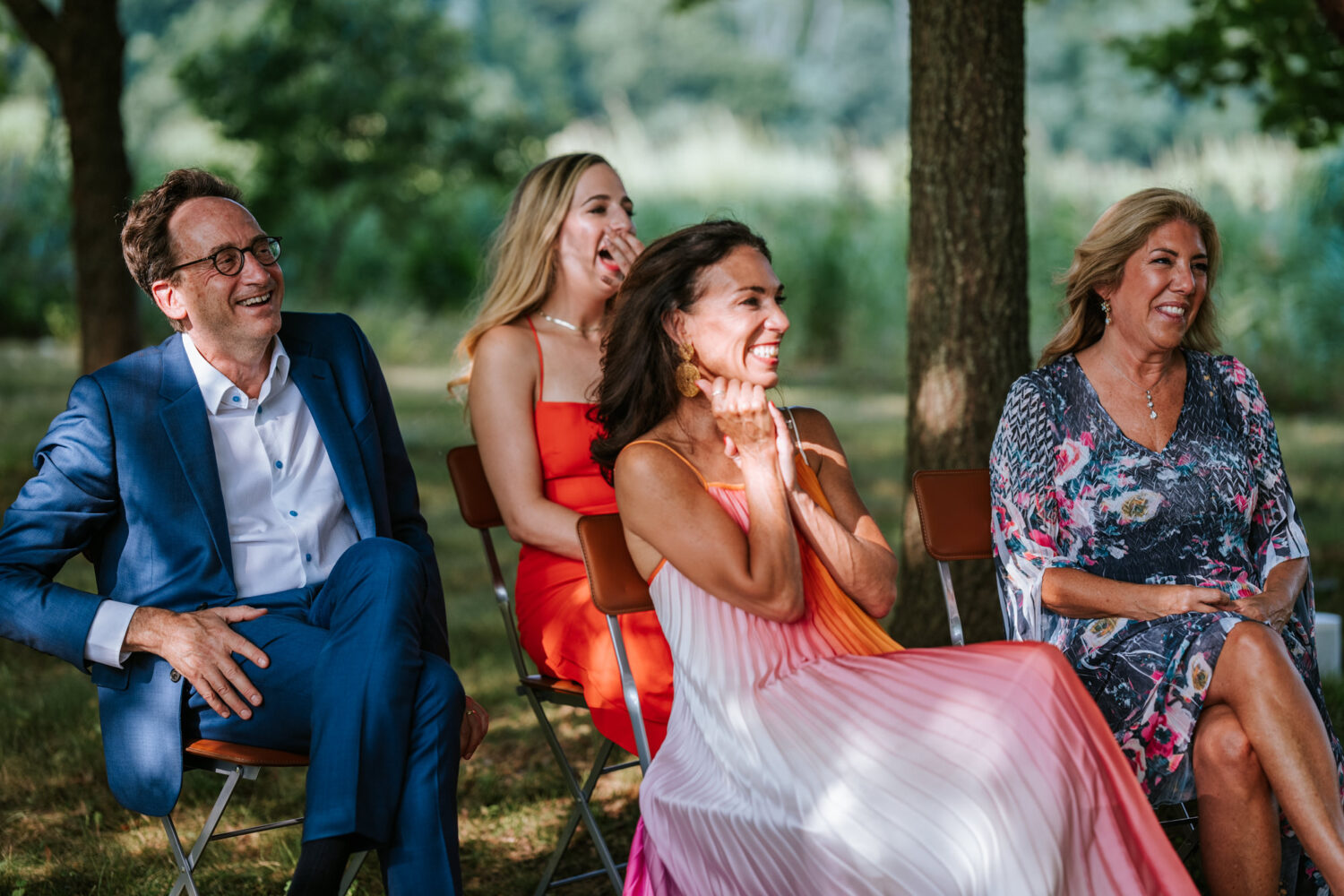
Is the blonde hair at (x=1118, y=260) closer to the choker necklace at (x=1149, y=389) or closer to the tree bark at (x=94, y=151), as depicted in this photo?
the choker necklace at (x=1149, y=389)

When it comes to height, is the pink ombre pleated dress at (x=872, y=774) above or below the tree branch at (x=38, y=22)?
below

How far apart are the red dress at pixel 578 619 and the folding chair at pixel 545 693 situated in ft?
0.17

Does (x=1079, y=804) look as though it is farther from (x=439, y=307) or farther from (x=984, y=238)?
(x=439, y=307)

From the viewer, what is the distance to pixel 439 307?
1853cm

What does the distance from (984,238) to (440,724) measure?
2745 mm

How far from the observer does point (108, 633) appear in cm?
283

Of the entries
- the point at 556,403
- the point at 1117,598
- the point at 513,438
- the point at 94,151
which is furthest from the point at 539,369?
the point at 94,151

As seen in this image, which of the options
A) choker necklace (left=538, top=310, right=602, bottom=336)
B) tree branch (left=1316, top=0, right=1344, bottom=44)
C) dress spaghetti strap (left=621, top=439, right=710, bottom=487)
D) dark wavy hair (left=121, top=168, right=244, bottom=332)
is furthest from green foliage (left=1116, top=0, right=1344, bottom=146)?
dark wavy hair (left=121, top=168, right=244, bottom=332)

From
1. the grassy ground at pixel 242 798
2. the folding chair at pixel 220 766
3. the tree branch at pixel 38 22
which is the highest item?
the tree branch at pixel 38 22

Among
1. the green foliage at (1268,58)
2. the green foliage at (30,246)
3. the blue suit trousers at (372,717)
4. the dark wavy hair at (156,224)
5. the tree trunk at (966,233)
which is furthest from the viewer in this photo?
the green foliage at (30,246)

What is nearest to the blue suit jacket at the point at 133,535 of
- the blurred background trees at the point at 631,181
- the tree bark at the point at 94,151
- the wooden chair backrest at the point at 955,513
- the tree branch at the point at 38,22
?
the wooden chair backrest at the point at 955,513

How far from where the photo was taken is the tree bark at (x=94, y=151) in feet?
25.3

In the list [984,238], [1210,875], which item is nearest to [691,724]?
[1210,875]

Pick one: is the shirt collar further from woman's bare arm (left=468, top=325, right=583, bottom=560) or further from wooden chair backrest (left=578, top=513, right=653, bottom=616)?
wooden chair backrest (left=578, top=513, right=653, bottom=616)
